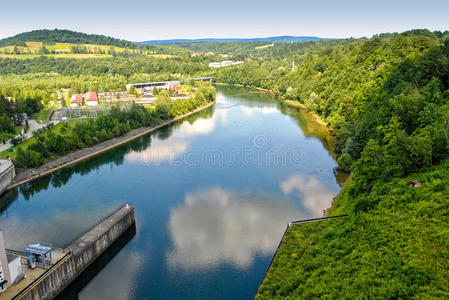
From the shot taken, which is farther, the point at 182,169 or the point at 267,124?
the point at 267,124

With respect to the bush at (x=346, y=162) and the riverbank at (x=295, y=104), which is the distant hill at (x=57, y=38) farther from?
the bush at (x=346, y=162)

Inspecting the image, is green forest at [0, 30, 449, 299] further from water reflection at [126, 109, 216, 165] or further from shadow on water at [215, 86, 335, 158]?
water reflection at [126, 109, 216, 165]

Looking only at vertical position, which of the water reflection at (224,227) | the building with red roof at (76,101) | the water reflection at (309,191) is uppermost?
the building with red roof at (76,101)

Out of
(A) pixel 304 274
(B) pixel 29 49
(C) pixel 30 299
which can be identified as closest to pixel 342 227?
(A) pixel 304 274

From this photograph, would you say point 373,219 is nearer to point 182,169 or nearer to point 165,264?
point 165,264

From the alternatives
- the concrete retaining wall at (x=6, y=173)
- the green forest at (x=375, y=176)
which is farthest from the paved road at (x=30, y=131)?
the concrete retaining wall at (x=6, y=173)

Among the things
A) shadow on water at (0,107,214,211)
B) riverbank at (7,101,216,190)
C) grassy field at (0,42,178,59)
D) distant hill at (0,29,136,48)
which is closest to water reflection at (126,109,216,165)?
shadow on water at (0,107,214,211)
